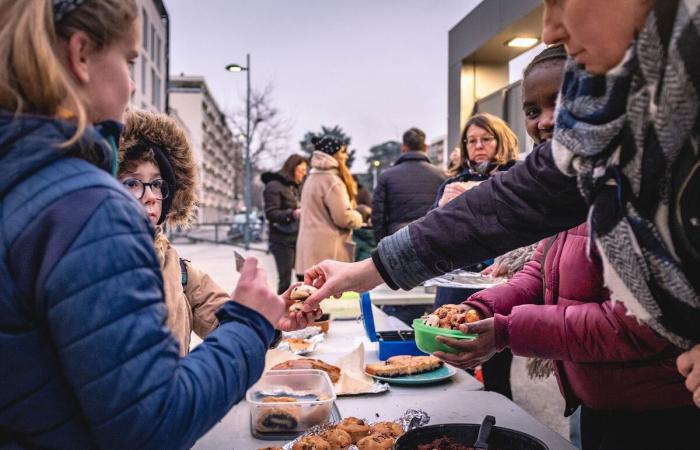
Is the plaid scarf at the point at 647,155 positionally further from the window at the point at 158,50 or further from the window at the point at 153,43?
the window at the point at 158,50

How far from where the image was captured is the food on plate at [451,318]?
189 cm

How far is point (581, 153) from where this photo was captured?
1.11 meters

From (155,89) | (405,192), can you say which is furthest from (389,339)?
(155,89)

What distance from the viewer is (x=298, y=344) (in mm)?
2949

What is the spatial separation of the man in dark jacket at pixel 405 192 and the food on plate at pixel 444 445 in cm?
377

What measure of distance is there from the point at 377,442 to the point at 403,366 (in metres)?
0.72

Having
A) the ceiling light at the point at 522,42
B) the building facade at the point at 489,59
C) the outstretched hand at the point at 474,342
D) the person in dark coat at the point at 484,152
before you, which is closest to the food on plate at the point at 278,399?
the outstretched hand at the point at 474,342

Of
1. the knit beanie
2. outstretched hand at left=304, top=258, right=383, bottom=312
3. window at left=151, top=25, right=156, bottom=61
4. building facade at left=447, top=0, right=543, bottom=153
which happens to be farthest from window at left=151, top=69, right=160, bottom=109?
outstretched hand at left=304, top=258, right=383, bottom=312

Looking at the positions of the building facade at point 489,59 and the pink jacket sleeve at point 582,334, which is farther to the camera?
the building facade at point 489,59

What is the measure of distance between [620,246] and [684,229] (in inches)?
4.0

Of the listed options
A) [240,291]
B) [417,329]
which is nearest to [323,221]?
[417,329]

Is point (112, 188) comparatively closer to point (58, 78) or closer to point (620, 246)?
point (58, 78)

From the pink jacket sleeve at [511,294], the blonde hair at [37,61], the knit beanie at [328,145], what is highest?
the knit beanie at [328,145]

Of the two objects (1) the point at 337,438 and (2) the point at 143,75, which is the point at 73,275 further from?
(2) the point at 143,75
